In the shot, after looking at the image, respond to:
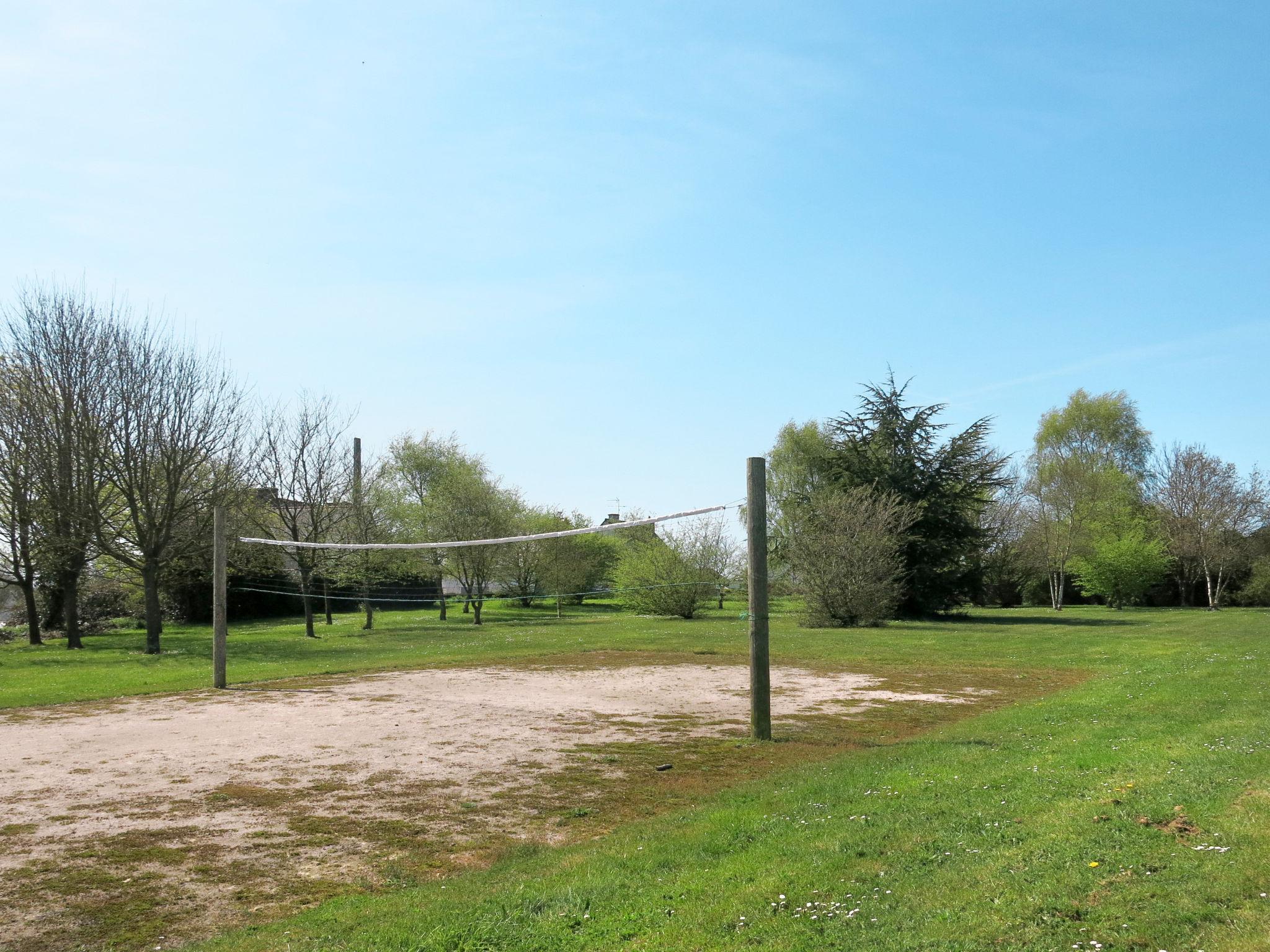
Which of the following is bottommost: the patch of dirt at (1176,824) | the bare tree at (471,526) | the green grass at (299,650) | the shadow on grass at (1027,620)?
the shadow on grass at (1027,620)

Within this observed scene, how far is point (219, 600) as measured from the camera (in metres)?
17.2

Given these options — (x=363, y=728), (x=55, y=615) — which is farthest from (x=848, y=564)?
(x=55, y=615)

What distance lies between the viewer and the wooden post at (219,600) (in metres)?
16.8

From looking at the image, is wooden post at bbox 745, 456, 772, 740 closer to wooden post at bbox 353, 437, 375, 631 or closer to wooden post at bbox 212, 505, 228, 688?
wooden post at bbox 212, 505, 228, 688

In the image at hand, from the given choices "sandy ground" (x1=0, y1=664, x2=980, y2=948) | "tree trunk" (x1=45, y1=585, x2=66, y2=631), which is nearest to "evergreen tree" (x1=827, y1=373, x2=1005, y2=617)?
"sandy ground" (x1=0, y1=664, x2=980, y2=948)

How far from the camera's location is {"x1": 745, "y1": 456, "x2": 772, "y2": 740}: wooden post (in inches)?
428

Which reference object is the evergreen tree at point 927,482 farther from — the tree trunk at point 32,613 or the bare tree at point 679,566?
the tree trunk at point 32,613

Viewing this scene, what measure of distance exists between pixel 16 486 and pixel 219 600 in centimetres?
1576

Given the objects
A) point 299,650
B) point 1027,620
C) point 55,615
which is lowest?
point 1027,620

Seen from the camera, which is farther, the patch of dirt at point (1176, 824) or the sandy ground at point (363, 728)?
the sandy ground at point (363, 728)

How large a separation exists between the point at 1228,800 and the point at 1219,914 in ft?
7.53

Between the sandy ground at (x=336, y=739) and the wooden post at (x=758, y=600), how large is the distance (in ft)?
2.79

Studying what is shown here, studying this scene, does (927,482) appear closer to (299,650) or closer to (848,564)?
(848,564)

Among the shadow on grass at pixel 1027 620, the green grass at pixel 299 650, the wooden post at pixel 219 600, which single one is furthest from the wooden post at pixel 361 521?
the shadow on grass at pixel 1027 620
